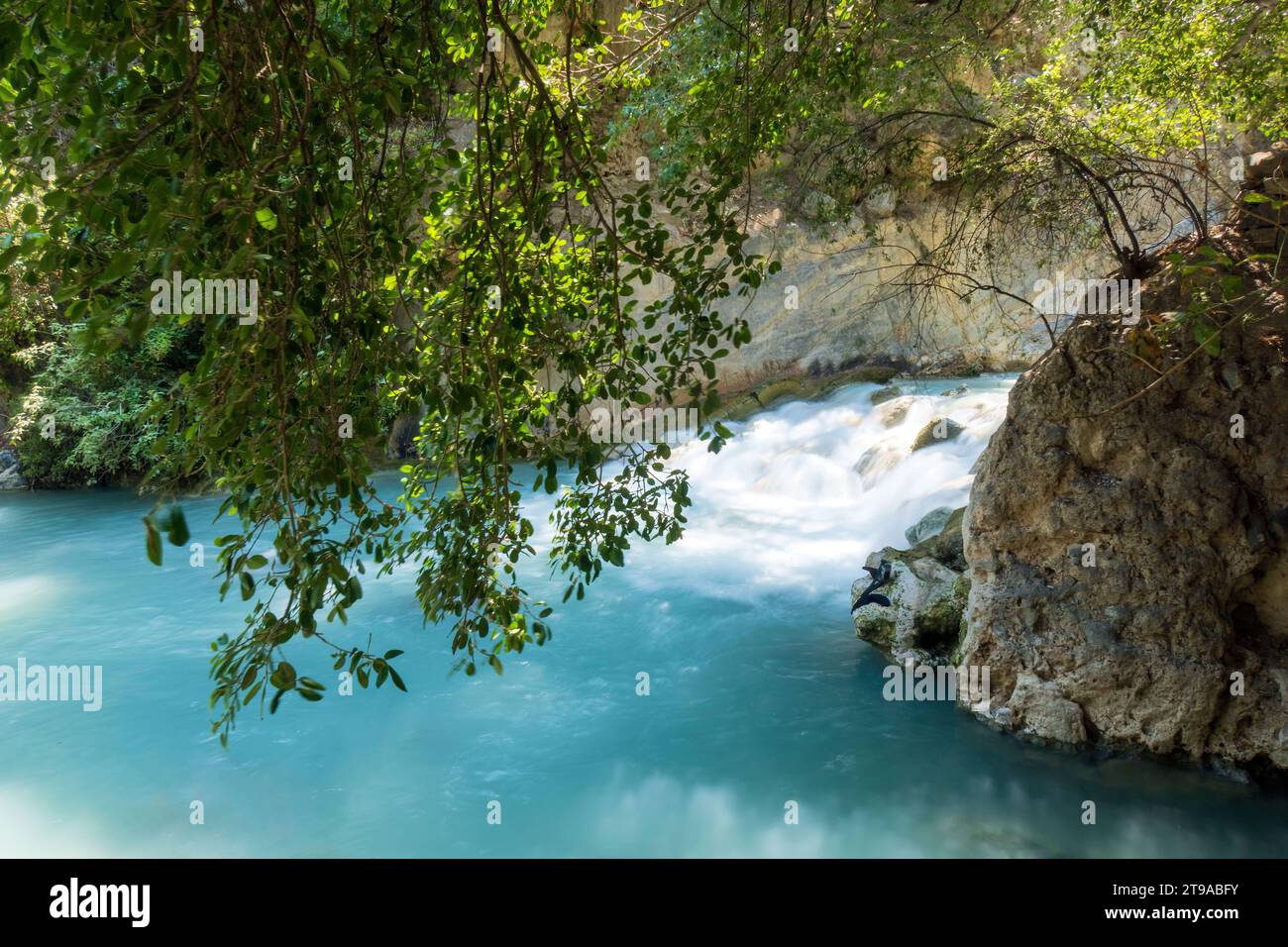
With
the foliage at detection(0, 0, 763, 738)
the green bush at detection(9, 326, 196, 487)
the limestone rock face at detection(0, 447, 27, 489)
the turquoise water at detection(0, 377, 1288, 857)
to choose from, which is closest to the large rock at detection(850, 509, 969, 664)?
the turquoise water at detection(0, 377, 1288, 857)

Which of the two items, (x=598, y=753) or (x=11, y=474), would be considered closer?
(x=598, y=753)

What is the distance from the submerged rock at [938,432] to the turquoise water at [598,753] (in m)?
0.94

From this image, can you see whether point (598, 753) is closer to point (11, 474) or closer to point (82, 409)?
point (82, 409)

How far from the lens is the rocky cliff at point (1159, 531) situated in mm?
4840

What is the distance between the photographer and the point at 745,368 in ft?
56.4

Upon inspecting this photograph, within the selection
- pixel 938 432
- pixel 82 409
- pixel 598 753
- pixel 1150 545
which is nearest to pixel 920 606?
pixel 1150 545

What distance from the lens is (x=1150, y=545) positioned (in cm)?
500

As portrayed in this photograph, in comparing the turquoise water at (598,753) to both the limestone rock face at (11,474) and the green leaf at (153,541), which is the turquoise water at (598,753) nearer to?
the green leaf at (153,541)

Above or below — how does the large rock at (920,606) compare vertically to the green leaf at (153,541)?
below

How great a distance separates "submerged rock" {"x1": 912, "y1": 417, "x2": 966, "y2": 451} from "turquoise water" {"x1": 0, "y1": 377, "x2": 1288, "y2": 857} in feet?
3.07

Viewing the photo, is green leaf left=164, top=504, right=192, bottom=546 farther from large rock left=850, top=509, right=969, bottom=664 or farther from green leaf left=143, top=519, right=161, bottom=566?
large rock left=850, top=509, right=969, bottom=664

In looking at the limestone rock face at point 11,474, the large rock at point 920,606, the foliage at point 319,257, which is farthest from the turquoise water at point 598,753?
the limestone rock face at point 11,474

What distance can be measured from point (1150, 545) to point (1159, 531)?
0.32 ft

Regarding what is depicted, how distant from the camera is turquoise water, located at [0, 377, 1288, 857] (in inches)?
194
